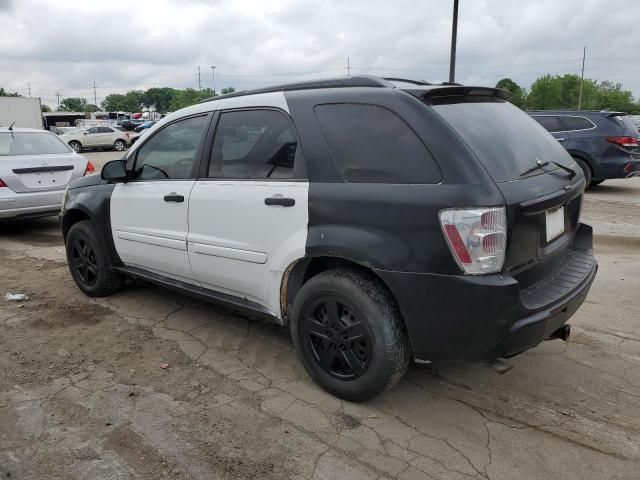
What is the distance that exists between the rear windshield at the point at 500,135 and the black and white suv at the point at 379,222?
0.04ft

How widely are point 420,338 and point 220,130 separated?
6.54 ft

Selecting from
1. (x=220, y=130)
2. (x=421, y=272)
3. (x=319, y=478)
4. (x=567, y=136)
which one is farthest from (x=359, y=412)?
(x=567, y=136)

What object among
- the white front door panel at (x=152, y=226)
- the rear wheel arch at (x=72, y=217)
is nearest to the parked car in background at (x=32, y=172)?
the rear wheel arch at (x=72, y=217)

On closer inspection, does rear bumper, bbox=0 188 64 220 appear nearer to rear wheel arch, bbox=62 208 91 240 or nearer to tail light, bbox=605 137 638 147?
rear wheel arch, bbox=62 208 91 240

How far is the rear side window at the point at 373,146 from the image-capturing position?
2754mm

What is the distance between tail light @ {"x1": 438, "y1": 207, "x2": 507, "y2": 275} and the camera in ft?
8.39

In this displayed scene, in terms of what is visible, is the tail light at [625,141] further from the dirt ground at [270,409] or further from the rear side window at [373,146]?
the rear side window at [373,146]

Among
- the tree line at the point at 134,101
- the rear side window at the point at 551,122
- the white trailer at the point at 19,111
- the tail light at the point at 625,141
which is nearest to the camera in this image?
the tail light at the point at 625,141

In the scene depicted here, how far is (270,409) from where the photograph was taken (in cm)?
312

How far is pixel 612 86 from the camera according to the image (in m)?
103

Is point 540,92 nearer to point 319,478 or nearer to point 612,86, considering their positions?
point 612,86

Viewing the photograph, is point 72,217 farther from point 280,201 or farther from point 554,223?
point 554,223

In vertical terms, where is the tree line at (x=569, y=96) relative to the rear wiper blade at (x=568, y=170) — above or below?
above

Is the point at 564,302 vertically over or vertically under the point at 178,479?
over
